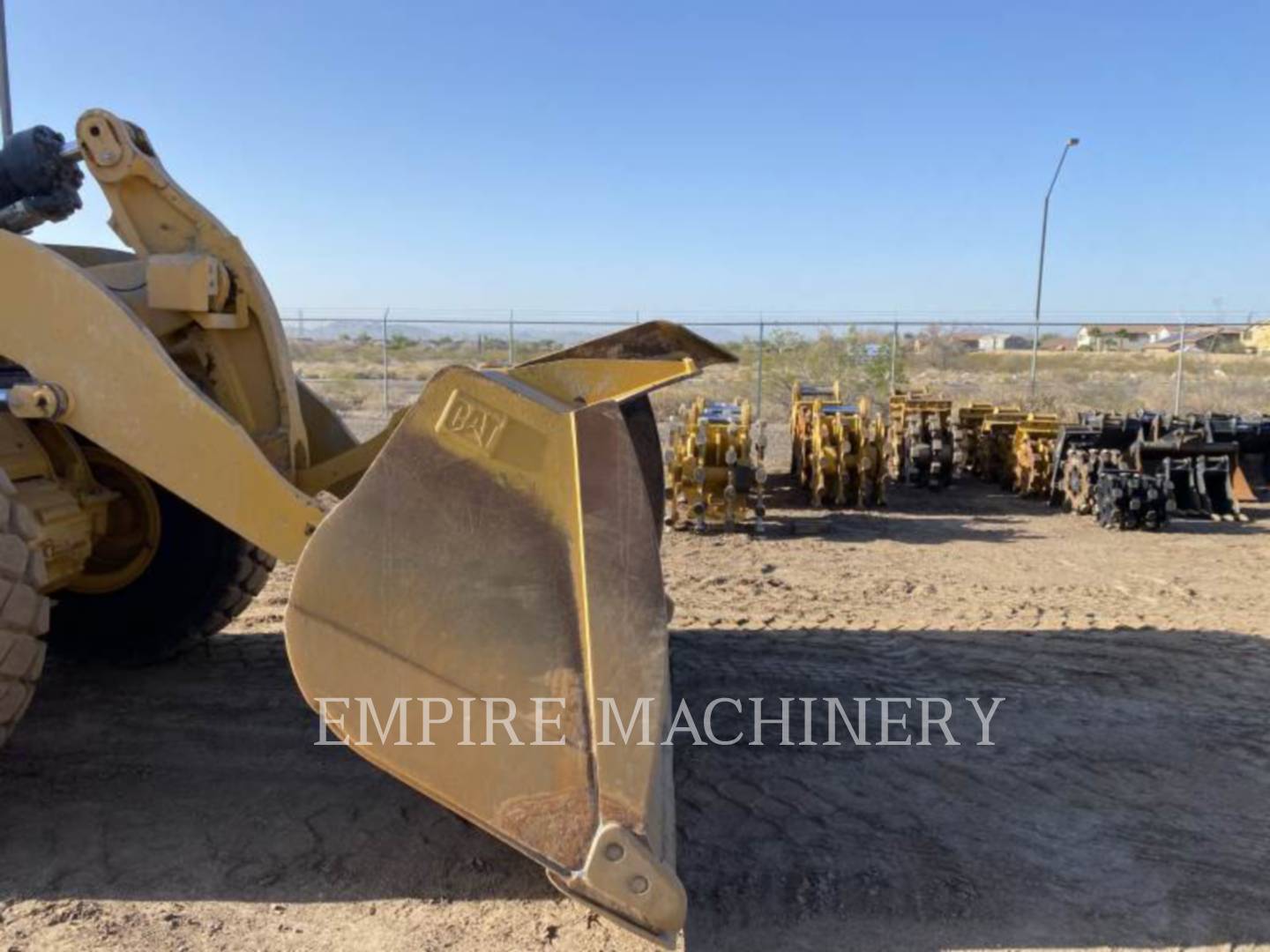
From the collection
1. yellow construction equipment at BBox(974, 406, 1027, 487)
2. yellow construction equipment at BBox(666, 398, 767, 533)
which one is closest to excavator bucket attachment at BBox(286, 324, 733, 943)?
yellow construction equipment at BBox(666, 398, 767, 533)

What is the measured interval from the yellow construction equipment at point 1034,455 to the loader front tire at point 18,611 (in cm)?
1092

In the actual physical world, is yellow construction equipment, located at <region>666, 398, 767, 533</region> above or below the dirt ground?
above

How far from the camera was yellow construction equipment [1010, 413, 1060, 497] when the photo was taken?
1195 centimetres

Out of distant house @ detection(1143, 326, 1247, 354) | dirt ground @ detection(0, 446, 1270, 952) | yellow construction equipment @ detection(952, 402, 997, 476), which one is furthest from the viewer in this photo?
distant house @ detection(1143, 326, 1247, 354)

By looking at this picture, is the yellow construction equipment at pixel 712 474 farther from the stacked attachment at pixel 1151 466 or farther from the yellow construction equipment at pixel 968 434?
the yellow construction equipment at pixel 968 434

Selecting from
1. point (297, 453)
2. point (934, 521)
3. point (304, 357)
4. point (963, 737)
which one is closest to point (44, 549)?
point (297, 453)

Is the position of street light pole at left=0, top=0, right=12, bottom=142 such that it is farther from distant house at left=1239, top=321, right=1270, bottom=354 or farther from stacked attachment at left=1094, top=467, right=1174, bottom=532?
distant house at left=1239, top=321, right=1270, bottom=354

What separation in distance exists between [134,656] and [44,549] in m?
1.65

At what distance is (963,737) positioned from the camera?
4.52 meters

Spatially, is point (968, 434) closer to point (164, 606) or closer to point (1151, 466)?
point (1151, 466)

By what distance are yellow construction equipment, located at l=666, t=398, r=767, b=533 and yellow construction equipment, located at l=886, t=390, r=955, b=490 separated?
3.42 m

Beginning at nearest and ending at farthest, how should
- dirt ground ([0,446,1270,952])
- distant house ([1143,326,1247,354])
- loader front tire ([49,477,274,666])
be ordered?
1. dirt ground ([0,446,1270,952])
2. loader front tire ([49,477,274,666])
3. distant house ([1143,326,1247,354])

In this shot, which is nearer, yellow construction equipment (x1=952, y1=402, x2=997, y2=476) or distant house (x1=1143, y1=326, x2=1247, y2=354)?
yellow construction equipment (x1=952, y1=402, x2=997, y2=476)

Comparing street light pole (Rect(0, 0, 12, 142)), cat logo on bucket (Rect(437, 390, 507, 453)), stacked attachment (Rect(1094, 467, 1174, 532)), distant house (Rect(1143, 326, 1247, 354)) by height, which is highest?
street light pole (Rect(0, 0, 12, 142))
